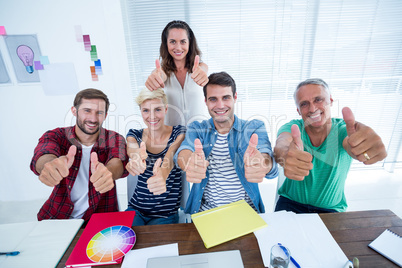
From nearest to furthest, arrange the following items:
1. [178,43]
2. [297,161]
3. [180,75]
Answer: [297,161] → [178,43] → [180,75]

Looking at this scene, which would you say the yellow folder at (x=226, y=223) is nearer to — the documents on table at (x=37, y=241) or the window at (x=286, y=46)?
the documents on table at (x=37, y=241)

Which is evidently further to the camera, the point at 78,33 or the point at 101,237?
the point at 78,33

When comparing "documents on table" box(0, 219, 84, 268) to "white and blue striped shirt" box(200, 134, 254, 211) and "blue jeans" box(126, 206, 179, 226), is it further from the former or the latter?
"white and blue striped shirt" box(200, 134, 254, 211)

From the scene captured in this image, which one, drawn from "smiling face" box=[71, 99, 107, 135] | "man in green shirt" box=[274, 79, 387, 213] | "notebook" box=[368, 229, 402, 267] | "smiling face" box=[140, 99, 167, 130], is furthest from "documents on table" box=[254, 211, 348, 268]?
"smiling face" box=[71, 99, 107, 135]

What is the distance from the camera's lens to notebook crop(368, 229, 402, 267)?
0.64m

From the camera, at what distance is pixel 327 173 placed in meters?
1.10

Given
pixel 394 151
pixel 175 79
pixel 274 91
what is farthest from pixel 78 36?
pixel 394 151

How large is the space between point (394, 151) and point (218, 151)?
2497 mm

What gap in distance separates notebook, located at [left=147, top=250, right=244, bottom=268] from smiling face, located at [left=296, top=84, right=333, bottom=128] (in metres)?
0.85

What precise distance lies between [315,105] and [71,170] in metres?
1.47

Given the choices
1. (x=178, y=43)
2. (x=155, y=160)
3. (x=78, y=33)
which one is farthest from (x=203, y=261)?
(x=78, y=33)

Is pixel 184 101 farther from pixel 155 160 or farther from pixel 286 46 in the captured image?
pixel 286 46

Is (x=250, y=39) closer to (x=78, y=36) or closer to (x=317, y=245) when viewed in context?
(x=78, y=36)

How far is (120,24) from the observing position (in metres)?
1.82
